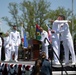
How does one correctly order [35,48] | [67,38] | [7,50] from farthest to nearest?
[35,48]
[7,50]
[67,38]

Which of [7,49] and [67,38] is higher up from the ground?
[67,38]

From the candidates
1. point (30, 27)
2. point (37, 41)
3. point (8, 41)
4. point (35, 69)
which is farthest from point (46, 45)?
point (30, 27)

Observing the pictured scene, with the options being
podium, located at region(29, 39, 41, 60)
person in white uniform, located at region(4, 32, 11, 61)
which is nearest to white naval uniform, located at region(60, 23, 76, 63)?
podium, located at region(29, 39, 41, 60)

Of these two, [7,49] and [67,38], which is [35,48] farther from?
[67,38]

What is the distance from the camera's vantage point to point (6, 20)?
1449 inches

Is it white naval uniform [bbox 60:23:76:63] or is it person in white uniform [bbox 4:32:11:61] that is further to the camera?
person in white uniform [bbox 4:32:11:61]

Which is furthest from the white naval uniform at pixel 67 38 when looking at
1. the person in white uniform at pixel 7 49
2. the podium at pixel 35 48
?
the person in white uniform at pixel 7 49

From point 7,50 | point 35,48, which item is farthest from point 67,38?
point 7,50

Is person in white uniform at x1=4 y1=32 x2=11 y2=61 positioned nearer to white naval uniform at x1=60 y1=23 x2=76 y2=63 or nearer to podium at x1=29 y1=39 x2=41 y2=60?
podium at x1=29 y1=39 x2=41 y2=60

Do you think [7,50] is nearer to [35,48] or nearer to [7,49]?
[7,49]

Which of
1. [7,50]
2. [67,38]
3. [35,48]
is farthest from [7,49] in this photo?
[67,38]

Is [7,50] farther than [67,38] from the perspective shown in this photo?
Yes

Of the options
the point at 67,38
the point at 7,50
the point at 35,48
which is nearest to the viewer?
the point at 67,38

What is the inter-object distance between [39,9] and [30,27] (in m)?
2.20
